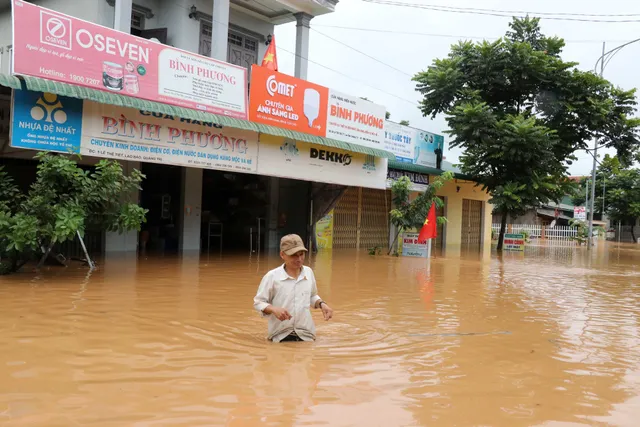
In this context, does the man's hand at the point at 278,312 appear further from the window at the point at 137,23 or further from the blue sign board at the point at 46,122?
the window at the point at 137,23

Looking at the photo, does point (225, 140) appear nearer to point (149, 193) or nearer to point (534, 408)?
point (149, 193)

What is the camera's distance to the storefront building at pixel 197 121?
31.9 ft

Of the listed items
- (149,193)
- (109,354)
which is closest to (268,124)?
(149,193)

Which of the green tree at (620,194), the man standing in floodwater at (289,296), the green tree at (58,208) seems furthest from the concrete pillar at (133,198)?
the green tree at (620,194)

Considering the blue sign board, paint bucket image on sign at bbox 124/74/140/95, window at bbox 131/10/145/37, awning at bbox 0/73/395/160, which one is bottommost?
the blue sign board

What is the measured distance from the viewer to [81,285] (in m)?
8.60

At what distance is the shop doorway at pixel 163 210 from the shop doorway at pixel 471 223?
1634 centimetres

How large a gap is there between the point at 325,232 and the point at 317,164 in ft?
15.5

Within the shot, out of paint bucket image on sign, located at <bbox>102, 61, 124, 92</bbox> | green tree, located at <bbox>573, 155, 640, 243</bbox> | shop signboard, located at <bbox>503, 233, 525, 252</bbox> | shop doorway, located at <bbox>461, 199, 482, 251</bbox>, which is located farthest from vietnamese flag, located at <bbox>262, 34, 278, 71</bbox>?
green tree, located at <bbox>573, 155, 640, 243</bbox>

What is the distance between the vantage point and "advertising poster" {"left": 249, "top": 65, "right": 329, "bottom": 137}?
13.1 metres

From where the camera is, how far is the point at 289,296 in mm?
5004

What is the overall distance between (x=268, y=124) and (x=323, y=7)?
21.6ft

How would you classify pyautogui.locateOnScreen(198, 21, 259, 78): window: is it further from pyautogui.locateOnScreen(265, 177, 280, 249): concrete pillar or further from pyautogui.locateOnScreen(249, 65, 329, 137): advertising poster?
pyautogui.locateOnScreen(265, 177, 280, 249): concrete pillar

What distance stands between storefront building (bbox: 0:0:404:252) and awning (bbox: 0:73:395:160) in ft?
0.09
